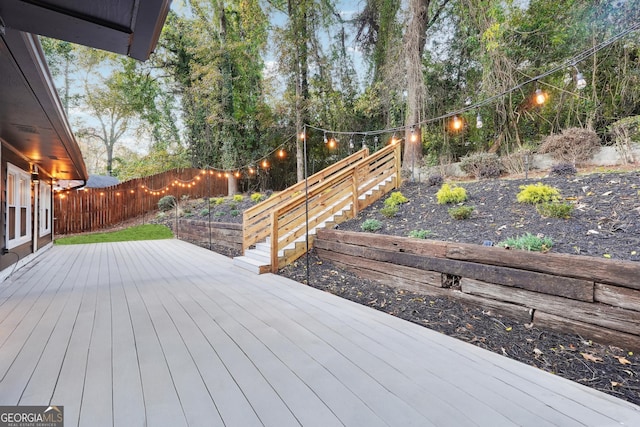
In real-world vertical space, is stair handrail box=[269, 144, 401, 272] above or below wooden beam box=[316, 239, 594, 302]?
above

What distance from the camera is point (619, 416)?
1.39 m

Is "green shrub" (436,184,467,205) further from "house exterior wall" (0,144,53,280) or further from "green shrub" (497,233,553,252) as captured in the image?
"house exterior wall" (0,144,53,280)

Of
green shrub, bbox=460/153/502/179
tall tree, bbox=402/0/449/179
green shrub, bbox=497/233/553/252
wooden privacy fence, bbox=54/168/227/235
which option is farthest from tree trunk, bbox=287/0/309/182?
green shrub, bbox=497/233/553/252

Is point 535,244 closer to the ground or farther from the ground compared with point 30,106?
closer to the ground

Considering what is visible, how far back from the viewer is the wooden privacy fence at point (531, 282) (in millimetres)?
1995

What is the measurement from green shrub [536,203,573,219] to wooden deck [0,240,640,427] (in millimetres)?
2195

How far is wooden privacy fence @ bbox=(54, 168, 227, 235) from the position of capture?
1212 cm

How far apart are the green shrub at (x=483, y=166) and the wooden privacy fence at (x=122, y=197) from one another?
29.6ft

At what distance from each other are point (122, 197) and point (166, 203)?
6.33 feet

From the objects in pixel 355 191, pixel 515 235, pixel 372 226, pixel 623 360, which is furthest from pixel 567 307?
pixel 355 191

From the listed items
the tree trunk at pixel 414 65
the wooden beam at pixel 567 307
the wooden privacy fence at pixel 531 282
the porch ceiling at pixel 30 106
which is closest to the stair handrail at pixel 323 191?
the tree trunk at pixel 414 65

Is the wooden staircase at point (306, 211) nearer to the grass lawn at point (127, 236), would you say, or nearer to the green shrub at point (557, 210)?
the green shrub at point (557, 210)

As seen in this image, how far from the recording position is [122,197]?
13367 millimetres

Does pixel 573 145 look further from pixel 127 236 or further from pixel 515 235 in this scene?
pixel 127 236
